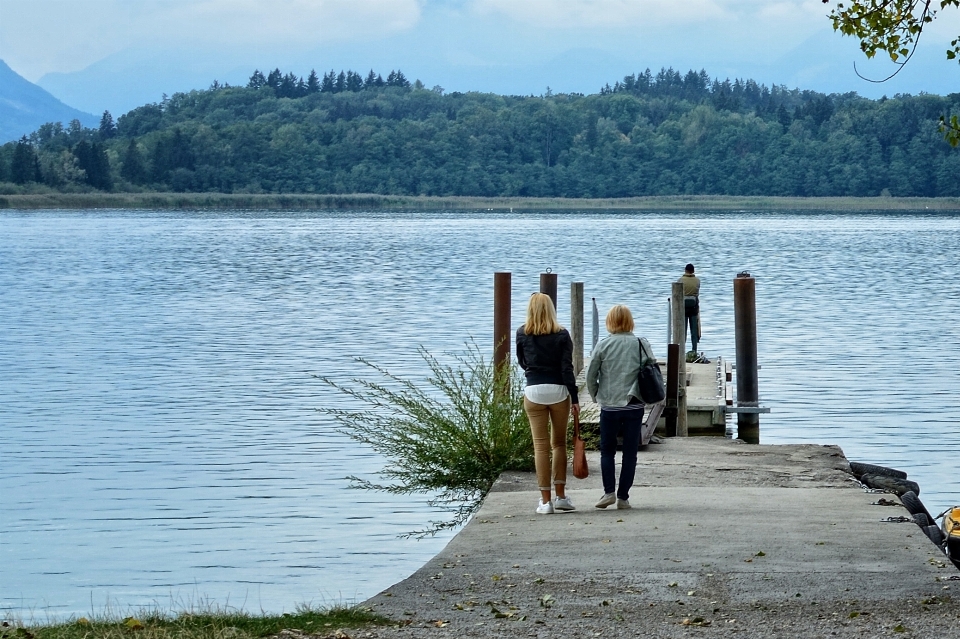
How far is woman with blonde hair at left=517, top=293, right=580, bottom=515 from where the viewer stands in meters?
10.5

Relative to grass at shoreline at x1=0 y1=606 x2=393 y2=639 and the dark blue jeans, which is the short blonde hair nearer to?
the dark blue jeans

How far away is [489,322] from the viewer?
121ft

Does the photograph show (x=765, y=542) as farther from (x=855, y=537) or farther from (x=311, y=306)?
(x=311, y=306)

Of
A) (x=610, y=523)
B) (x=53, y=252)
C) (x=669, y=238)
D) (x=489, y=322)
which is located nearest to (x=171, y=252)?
(x=53, y=252)

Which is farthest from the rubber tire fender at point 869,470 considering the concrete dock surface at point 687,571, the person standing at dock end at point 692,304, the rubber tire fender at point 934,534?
the person standing at dock end at point 692,304

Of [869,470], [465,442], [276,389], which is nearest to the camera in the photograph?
[465,442]

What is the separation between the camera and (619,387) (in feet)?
34.8

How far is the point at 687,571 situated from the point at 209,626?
2.94m

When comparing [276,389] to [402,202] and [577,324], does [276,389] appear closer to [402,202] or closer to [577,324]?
[577,324]

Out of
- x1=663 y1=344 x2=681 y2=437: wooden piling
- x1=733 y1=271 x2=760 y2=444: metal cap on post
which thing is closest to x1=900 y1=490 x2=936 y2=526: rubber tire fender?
x1=663 y1=344 x2=681 y2=437: wooden piling

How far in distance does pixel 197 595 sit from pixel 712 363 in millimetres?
12651

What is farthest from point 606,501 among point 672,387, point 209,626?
point 672,387

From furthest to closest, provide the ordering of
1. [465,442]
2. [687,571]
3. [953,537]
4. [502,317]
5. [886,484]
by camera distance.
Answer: [502,317], [886,484], [465,442], [953,537], [687,571]

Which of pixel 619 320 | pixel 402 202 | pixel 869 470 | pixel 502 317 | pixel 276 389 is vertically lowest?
pixel 276 389
